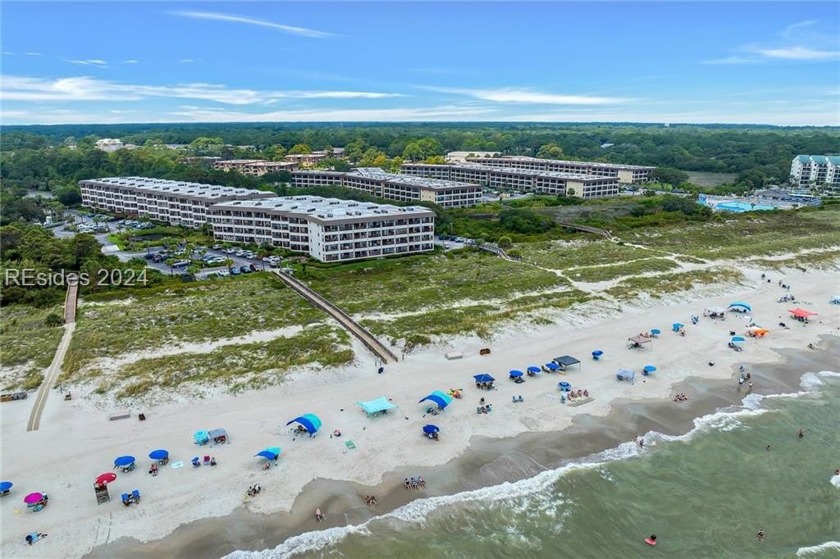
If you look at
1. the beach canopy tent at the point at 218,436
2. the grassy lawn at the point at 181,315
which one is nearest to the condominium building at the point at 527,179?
the grassy lawn at the point at 181,315

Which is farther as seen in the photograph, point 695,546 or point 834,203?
point 834,203

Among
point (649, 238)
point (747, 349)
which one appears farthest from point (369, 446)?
point (649, 238)

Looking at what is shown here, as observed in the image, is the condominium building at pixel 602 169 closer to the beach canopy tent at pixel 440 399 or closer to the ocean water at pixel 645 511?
the ocean water at pixel 645 511

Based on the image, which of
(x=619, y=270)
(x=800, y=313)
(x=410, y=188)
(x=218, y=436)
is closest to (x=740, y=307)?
(x=800, y=313)

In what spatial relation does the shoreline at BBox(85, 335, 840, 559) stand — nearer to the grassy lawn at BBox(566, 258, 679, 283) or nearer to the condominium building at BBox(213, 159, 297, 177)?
the grassy lawn at BBox(566, 258, 679, 283)

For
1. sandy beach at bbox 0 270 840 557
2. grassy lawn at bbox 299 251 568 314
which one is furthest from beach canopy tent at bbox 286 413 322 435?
grassy lawn at bbox 299 251 568 314

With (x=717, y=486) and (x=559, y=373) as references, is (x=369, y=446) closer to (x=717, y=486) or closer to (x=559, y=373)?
(x=559, y=373)

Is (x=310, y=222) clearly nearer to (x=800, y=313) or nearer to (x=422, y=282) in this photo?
(x=422, y=282)
